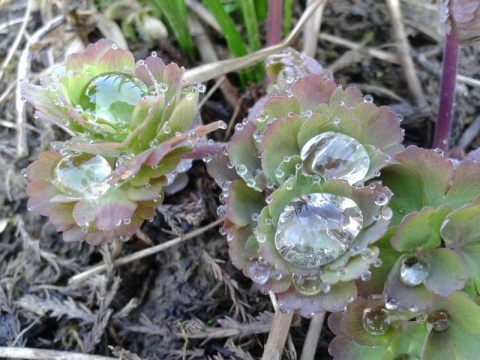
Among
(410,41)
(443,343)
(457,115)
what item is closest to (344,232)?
(443,343)

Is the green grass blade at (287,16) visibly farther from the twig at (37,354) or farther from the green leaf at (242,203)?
the twig at (37,354)

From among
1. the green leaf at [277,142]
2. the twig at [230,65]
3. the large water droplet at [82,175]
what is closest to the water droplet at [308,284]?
the green leaf at [277,142]

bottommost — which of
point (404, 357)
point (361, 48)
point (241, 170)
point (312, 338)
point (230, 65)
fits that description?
point (312, 338)

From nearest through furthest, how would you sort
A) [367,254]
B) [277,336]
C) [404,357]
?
[367,254] < [404,357] < [277,336]

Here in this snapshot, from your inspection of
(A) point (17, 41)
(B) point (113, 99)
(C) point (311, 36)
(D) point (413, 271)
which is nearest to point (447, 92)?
(C) point (311, 36)

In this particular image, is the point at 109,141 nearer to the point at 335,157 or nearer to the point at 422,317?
the point at 335,157

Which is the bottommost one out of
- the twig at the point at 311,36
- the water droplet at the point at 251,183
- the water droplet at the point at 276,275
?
the twig at the point at 311,36

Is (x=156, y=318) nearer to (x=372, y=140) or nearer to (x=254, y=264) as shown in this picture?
(x=254, y=264)
